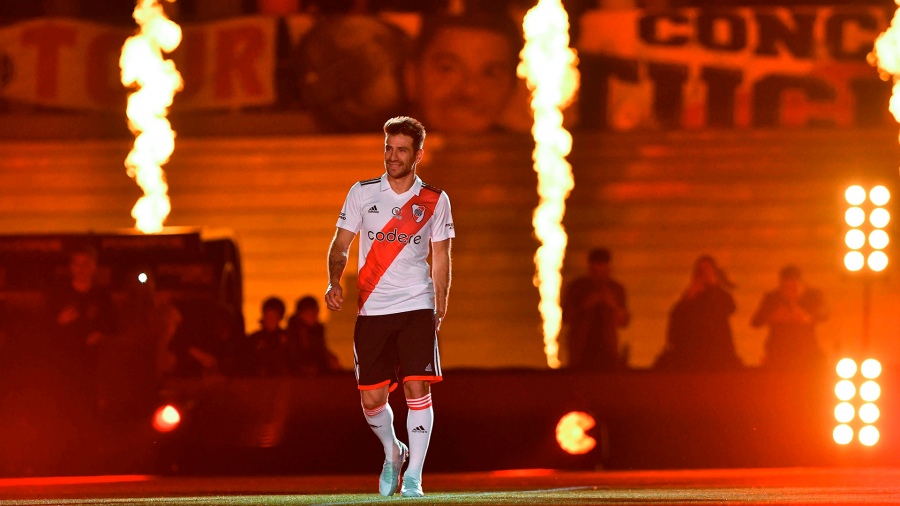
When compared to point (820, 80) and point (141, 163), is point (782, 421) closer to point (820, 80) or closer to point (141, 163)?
point (820, 80)

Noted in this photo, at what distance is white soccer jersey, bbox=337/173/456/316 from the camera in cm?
740

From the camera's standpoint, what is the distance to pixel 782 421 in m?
11.0

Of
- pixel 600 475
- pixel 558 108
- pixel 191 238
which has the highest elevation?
pixel 558 108

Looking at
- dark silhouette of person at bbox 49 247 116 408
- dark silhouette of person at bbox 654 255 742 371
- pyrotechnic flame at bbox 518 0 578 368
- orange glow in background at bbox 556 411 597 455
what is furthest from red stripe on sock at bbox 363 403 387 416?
pyrotechnic flame at bbox 518 0 578 368

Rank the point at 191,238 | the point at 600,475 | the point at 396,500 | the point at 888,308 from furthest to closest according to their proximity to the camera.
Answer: the point at 888,308, the point at 191,238, the point at 600,475, the point at 396,500

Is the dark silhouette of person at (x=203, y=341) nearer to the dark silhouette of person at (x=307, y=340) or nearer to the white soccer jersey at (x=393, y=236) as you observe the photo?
the dark silhouette of person at (x=307, y=340)

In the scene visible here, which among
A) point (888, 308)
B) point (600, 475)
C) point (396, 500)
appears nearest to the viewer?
point (396, 500)

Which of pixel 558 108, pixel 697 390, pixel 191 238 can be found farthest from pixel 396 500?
pixel 558 108

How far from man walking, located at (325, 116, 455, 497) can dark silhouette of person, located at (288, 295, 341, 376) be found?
490 centimetres

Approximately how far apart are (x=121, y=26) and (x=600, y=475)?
9870 millimetres

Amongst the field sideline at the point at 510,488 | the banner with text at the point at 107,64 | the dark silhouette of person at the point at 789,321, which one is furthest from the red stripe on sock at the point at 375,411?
the banner with text at the point at 107,64

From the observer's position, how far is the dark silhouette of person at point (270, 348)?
12.5 metres

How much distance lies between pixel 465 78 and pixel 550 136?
1.11 metres

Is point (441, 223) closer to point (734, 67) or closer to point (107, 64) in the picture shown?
point (734, 67)
